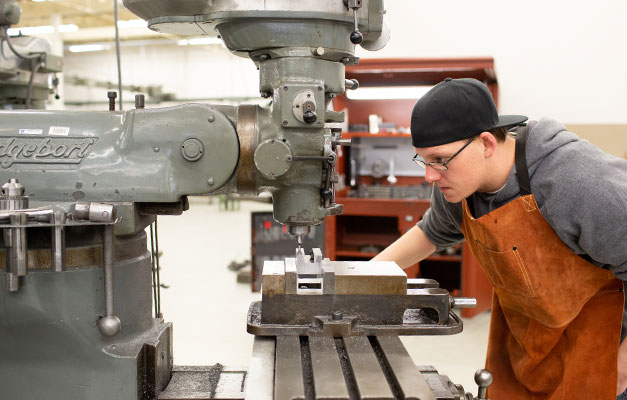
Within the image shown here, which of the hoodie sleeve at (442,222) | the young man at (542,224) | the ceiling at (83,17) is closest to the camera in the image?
the young man at (542,224)

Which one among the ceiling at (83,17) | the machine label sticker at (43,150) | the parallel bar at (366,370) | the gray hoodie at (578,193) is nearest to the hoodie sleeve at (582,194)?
the gray hoodie at (578,193)

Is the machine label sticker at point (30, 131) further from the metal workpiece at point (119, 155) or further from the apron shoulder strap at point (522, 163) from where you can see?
the apron shoulder strap at point (522, 163)

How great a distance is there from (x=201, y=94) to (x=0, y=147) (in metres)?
9.24

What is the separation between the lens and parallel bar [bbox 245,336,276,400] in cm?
85

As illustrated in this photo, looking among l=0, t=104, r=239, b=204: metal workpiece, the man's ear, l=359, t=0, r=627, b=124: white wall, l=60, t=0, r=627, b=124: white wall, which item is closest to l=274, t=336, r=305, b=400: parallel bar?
l=0, t=104, r=239, b=204: metal workpiece

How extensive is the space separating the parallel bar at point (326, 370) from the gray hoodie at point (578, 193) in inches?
21.6

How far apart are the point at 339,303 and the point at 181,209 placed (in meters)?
0.39

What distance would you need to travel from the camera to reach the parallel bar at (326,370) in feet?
2.70

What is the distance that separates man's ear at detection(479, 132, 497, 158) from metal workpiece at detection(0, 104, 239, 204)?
21.1 inches

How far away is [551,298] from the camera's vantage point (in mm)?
1230

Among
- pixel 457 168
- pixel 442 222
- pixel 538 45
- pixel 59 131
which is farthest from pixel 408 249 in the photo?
pixel 538 45

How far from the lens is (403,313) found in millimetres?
1116

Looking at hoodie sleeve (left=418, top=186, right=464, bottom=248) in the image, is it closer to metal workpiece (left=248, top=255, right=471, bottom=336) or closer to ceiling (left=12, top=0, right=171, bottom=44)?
metal workpiece (left=248, top=255, right=471, bottom=336)

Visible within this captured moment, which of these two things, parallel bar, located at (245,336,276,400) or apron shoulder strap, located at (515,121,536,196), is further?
apron shoulder strap, located at (515,121,536,196)
